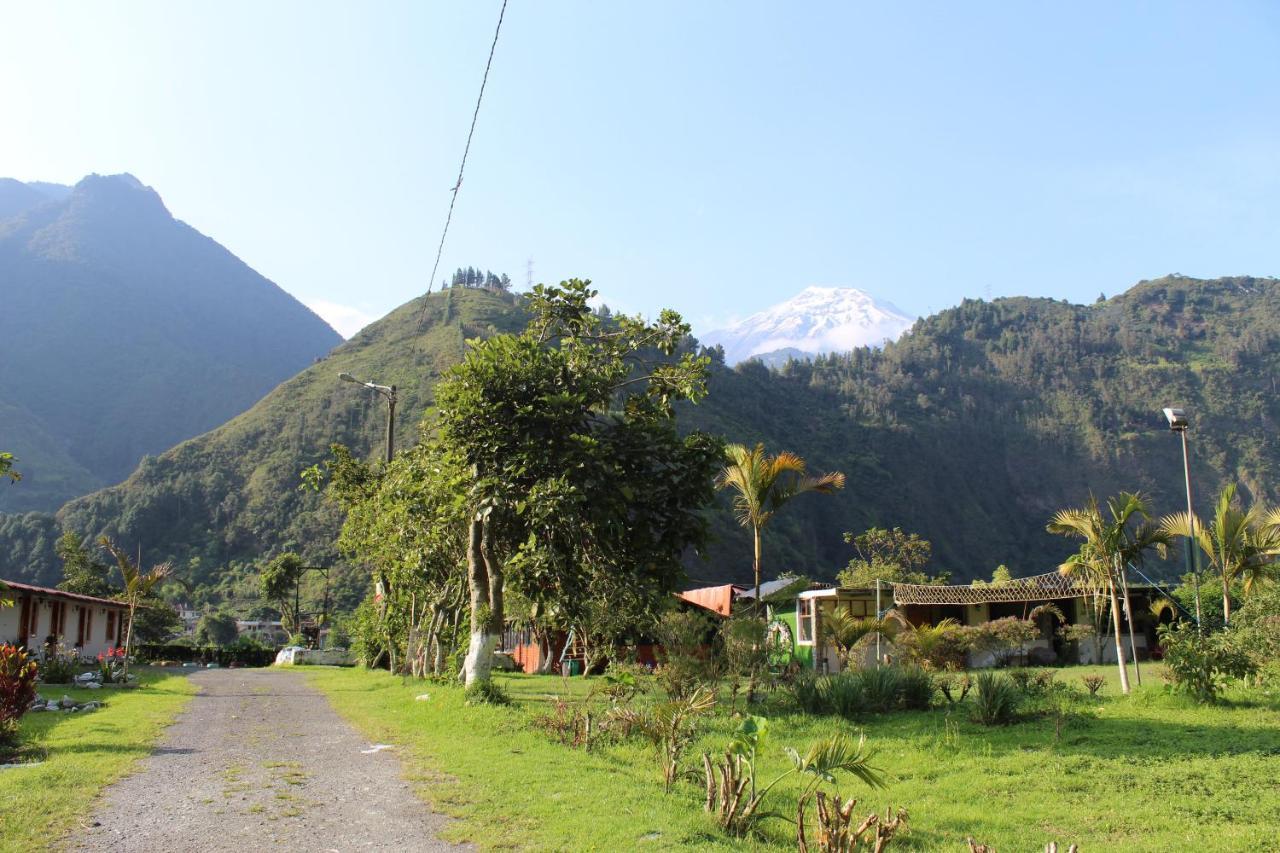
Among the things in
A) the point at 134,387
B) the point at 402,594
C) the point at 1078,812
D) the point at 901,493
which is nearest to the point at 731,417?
the point at 901,493

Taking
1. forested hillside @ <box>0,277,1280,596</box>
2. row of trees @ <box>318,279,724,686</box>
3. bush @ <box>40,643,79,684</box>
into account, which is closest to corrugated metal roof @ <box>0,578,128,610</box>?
bush @ <box>40,643,79,684</box>

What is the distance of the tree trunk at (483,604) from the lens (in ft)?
51.0

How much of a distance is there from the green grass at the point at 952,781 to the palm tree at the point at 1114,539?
2239mm

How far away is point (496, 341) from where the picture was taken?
14.7 metres

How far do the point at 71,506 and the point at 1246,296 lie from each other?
152352 millimetres

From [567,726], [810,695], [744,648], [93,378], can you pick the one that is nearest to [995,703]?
[810,695]

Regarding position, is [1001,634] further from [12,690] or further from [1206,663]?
[12,690]

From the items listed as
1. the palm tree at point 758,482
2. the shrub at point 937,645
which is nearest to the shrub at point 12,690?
the palm tree at point 758,482

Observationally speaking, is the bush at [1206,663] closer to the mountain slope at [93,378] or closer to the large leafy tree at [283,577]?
the large leafy tree at [283,577]

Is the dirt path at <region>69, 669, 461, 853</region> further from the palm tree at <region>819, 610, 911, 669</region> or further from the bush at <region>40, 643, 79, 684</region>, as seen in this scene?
the bush at <region>40, 643, 79, 684</region>

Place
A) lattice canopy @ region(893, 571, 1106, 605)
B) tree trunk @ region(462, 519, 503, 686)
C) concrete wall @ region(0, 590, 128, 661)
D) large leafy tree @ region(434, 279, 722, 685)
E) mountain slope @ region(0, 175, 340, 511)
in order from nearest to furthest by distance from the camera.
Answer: large leafy tree @ region(434, 279, 722, 685) < tree trunk @ region(462, 519, 503, 686) < concrete wall @ region(0, 590, 128, 661) < lattice canopy @ region(893, 571, 1106, 605) < mountain slope @ region(0, 175, 340, 511)

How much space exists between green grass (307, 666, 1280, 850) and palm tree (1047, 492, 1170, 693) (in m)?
2.24

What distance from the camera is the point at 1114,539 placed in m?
14.3

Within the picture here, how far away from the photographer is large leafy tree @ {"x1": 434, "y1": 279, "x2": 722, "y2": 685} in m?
13.9
